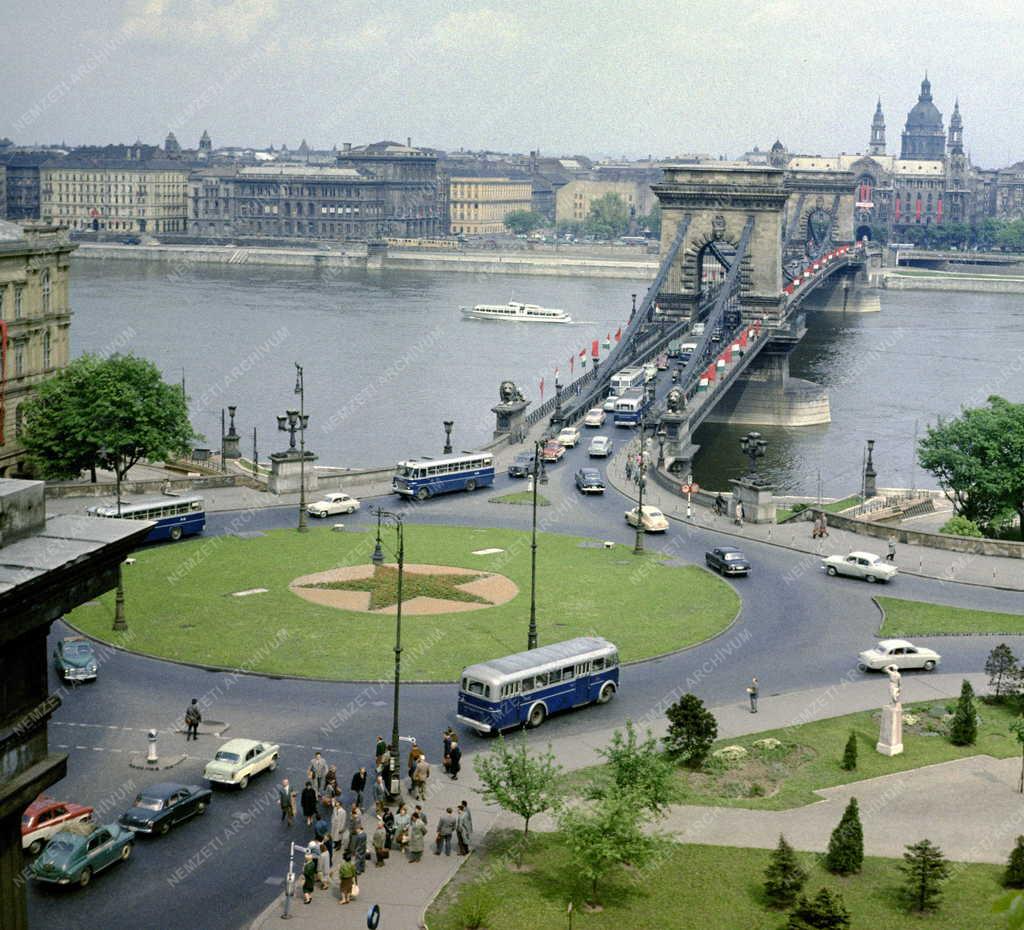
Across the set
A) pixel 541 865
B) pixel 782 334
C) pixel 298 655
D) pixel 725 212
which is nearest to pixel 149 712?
pixel 298 655

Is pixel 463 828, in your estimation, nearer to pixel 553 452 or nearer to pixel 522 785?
pixel 522 785

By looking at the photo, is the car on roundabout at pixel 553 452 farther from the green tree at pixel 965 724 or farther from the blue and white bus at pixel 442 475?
the green tree at pixel 965 724

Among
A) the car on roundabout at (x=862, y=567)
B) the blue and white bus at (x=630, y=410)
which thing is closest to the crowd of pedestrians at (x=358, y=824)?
the car on roundabout at (x=862, y=567)

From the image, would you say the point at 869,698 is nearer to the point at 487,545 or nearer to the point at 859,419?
the point at 487,545

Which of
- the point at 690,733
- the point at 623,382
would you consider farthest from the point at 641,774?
the point at 623,382

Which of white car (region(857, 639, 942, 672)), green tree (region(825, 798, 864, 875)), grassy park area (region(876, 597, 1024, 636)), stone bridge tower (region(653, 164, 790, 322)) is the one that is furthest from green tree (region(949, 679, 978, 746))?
stone bridge tower (region(653, 164, 790, 322))

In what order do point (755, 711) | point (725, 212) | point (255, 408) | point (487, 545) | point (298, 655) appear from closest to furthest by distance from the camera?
1. point (755, 711)
2. point (298, 655)
3. point (487, 545)
4. point (255, 408)
5. point (725, 212)
